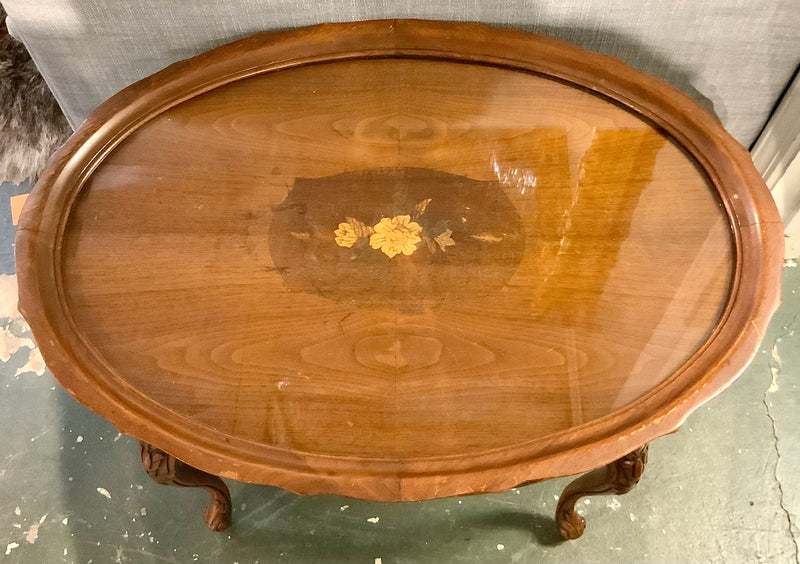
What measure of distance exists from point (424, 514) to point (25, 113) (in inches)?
48.1

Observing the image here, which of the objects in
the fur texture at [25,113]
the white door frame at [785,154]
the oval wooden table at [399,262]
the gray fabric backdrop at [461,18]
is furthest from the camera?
the fur texture at [25,113]

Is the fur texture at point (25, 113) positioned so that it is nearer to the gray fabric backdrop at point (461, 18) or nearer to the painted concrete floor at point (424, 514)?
the gray fabric backdrop at point (461, 18)

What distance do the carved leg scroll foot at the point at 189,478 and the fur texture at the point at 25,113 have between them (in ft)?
3.00

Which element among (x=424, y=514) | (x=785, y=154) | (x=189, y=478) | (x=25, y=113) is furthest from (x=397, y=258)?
(x=25, y=113)

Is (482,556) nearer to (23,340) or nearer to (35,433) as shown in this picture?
(35,433)

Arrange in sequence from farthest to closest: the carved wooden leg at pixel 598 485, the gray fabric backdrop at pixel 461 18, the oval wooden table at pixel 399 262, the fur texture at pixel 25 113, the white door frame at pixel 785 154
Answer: the fur texture at pixel 25 113 < the white door frame at pixel 785 154 < the gray fabric backdrop at pixel 461 18 < the carved wooden leg at pixel 598 485 < the oval wooden table at pixel 399 262

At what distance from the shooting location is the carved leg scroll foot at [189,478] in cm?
76

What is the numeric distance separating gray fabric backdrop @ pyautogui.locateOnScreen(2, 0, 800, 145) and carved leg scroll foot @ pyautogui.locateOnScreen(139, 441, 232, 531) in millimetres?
655

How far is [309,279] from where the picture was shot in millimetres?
749

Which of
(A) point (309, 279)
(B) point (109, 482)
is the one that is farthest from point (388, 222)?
(B) point (109, 482)

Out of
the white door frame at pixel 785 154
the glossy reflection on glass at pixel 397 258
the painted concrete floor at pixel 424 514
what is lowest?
the painted concrete floor at pixel 424 514

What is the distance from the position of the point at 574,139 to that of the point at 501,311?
0.92 ft

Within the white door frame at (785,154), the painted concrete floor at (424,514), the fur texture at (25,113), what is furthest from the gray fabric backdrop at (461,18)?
the painted concrete floor at (424,514)

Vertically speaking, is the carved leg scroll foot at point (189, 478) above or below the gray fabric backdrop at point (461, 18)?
below
